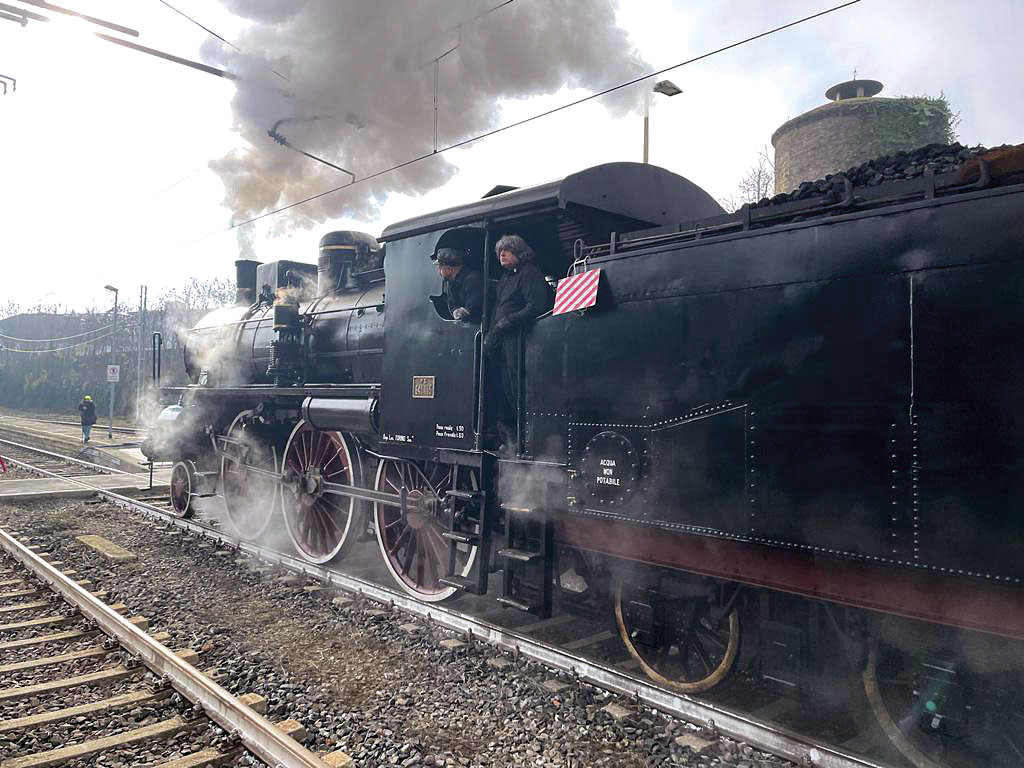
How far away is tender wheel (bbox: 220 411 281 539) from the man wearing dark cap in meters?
4.61

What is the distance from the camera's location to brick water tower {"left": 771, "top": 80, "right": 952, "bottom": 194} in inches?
1029

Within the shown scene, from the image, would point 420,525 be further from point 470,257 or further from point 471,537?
point 470,257

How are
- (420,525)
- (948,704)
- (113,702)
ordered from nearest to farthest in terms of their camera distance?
(948,704) → (113,702) → (420,525)

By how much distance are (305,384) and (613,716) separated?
6094mm

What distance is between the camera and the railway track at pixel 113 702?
12.0 ft

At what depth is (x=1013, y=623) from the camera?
2.90 m

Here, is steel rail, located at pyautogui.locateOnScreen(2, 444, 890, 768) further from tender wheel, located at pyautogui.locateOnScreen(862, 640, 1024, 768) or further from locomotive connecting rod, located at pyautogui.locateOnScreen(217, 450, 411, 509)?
locomotive connecting rod, located at pyautogui.locateOnScreen(217, 450, 411, 509)

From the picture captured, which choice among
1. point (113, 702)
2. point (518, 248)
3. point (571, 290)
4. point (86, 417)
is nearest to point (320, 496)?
point (113, 702)

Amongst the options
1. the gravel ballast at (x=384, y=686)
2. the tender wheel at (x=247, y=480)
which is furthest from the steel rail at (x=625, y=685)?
the tender wheel at (x=247, y=480)

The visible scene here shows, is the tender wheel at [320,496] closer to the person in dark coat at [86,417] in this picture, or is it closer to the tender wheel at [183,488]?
the tender wheel at [183,488]

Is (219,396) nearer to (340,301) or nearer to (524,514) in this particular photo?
(340,301)

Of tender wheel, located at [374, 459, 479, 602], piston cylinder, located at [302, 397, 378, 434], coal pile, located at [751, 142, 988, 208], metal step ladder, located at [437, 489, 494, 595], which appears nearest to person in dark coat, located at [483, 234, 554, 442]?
metal step ladder, located at [437, 489, 494, 595]

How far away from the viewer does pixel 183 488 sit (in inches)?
428

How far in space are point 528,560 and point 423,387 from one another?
183 cm
